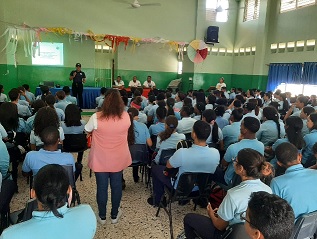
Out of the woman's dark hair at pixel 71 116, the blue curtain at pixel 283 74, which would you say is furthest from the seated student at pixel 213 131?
the blue curtain at pixel 283 74

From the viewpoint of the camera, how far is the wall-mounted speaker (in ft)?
41.7

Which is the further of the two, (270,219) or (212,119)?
(212,119)

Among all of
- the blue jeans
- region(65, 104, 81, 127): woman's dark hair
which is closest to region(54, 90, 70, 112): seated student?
region(65, 104, 81, 127): woman's dark hair

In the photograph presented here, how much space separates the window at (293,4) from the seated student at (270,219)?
1089 cm

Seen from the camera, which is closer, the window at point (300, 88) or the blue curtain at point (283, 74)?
the window at point (300, 88)

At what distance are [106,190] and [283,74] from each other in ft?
33.7

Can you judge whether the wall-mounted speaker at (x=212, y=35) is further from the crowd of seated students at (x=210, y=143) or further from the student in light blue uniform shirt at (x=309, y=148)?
the student in light blue uniform shirt at (x=309, y=148)

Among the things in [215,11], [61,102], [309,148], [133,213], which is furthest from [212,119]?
[215,11]

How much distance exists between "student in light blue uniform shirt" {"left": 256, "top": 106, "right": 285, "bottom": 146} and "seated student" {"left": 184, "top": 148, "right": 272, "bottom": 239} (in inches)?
80.0

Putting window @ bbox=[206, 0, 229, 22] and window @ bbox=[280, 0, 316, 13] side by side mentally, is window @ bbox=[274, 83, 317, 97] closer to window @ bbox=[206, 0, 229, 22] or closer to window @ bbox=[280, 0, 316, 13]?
window @ bbox=[280, 0, 316, 13]

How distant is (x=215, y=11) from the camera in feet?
43.4

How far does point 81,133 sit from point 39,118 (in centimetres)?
93

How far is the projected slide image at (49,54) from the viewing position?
10.9m

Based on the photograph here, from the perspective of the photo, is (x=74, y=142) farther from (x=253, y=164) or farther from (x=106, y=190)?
(x=253, y=164)
